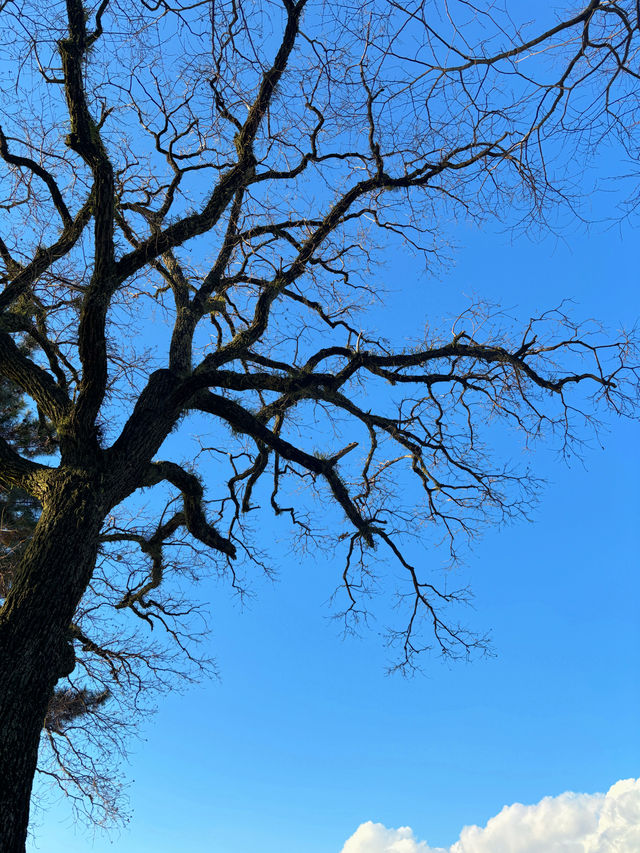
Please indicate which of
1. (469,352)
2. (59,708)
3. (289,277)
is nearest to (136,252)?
(289,277)

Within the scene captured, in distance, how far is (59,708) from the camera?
6406mm

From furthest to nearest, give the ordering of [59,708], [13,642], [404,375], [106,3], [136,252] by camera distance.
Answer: [59,708]
[404,375]
[136,252]
[106,3]
[13,642]

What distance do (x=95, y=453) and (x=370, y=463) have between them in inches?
117

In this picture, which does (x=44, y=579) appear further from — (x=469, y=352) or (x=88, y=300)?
(x=469, y=352)

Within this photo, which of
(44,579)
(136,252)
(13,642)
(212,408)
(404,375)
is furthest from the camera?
(404,375)

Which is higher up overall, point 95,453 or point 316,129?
point 316,129

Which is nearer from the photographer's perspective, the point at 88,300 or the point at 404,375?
the point at 88,300

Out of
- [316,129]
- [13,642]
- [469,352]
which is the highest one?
[316,129]

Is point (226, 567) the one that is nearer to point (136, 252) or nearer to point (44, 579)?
point (44, 579)

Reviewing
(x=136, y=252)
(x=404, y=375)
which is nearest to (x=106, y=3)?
(x=136, y=252)

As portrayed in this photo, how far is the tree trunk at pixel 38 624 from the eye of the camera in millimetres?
3328

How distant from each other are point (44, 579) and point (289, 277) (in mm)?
3313

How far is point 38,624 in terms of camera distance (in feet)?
12.6

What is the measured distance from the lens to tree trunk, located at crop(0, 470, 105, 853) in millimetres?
3328
